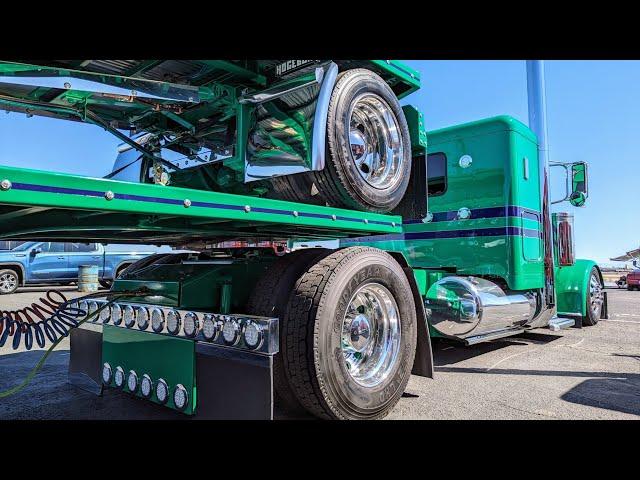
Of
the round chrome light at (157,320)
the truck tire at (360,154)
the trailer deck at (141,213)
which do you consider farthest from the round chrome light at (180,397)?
the truck tire at (360,154)

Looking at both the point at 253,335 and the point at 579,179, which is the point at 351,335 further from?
the point at 579,179

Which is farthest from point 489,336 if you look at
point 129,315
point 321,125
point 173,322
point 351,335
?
point 129,315

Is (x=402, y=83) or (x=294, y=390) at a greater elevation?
(x=402, y=83)

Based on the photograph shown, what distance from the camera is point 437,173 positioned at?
621 centimetres

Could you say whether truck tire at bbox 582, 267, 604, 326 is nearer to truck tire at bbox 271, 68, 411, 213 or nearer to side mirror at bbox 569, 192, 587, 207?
side mirror at bbox 569, 192, 587, 207

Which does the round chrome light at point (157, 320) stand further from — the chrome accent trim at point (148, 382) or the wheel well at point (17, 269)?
the wheel well at point (17, 269)

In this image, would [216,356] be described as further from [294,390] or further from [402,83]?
[402,83]

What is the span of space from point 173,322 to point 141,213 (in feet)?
2.68

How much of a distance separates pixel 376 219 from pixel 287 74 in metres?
1.17

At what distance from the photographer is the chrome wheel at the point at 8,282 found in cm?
1341

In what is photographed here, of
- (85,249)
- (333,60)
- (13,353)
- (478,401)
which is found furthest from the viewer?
(85,249)

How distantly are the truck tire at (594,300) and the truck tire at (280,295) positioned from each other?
21.1 feet

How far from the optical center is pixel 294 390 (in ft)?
9.13
